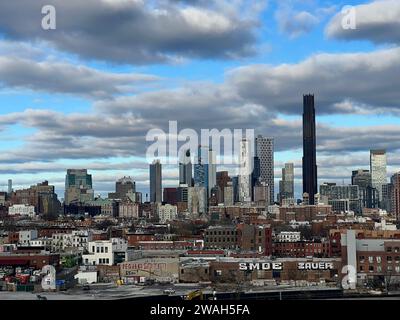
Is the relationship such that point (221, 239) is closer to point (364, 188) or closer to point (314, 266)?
point (314, 266)

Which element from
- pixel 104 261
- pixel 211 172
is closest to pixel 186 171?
pixel 211 172

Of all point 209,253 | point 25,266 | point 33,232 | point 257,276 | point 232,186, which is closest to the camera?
point 257,276

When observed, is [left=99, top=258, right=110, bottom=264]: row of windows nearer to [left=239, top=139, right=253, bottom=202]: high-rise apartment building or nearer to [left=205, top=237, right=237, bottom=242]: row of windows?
[left=205, top=237, right=237, bottom=242]: row of windows

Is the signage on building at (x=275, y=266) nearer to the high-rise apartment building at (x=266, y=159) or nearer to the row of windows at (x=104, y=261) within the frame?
the row of windows at (x=104, y=261)

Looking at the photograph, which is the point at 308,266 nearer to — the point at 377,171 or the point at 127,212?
the point at 127,212
